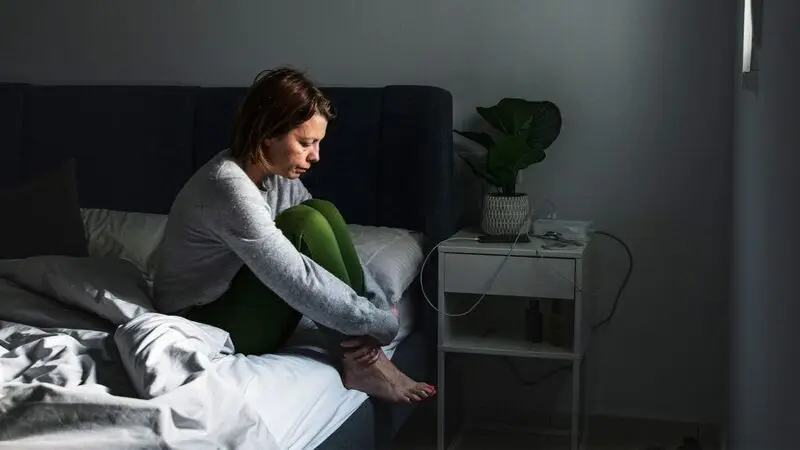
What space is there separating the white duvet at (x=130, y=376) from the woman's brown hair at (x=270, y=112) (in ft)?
1.31

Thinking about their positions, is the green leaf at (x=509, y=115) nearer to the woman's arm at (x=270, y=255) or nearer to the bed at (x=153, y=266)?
the bed at (x=153, y=266)

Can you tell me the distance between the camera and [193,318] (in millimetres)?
2285

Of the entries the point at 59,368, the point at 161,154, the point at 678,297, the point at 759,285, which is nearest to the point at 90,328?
the point at 59,368

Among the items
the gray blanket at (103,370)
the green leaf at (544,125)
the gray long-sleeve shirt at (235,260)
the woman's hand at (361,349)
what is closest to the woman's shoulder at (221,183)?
the gray long-sleeve shirt at (235,260)

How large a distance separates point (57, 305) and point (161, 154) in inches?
38.9

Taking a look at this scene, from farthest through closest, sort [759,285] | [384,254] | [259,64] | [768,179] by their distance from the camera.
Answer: [259,64] < [384,254] < [759,285] < [768,179]

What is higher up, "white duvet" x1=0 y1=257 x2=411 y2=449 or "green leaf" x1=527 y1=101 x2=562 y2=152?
"green leaf" x1=527 y1=101 x2=562 y2=152

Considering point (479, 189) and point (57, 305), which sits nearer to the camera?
point (57, 305)

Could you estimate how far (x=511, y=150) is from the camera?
9.29ft

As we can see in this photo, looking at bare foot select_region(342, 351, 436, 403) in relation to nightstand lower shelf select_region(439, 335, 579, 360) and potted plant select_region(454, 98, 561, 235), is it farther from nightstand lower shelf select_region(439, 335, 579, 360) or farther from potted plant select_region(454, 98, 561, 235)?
potted plant select_region(454, 98, 561, 235)

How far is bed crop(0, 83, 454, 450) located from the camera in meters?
1.70

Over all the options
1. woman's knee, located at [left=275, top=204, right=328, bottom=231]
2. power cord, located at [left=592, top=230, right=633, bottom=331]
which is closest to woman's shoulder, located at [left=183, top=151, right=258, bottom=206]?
woman's knee, located at [left=275, top=204, right=328, bottom=231]

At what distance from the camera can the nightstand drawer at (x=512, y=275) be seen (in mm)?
2721

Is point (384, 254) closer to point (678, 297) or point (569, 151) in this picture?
point (569, 151)
